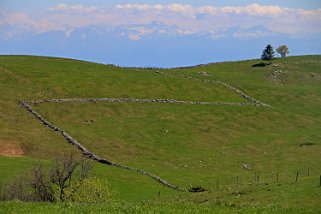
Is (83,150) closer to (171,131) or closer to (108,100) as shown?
(171,131)

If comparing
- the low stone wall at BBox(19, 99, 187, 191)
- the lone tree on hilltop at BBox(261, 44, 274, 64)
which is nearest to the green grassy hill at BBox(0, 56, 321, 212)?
the low stone wall at BBox(19, 99, 187, 191)

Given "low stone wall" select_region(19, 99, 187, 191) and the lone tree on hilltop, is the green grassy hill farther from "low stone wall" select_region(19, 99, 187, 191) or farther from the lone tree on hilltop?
the lone tree on hilltop

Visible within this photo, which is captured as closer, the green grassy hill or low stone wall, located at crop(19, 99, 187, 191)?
the green grassy hill

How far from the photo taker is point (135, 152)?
7781 centimetres

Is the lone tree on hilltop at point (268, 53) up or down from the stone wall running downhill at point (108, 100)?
up

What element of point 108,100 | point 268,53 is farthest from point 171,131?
point 268,53

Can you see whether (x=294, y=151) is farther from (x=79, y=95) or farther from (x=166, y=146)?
(x=79, y=95)

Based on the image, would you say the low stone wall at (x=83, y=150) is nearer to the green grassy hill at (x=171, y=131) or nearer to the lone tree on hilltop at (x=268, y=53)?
the green grassy hill at (x=171, y=131)

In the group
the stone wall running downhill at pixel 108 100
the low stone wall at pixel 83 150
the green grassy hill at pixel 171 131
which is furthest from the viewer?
the stone wall running downhill at pixel 108 100

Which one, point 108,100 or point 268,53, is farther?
point 268,53

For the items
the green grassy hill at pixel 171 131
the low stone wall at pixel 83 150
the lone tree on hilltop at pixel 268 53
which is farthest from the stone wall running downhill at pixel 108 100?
the lone tree on hilltop at pixel 268 53

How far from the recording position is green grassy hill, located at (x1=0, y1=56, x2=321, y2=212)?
202 ft

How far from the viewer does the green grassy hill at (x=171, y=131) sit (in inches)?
2424

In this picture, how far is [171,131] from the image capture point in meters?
87.5
